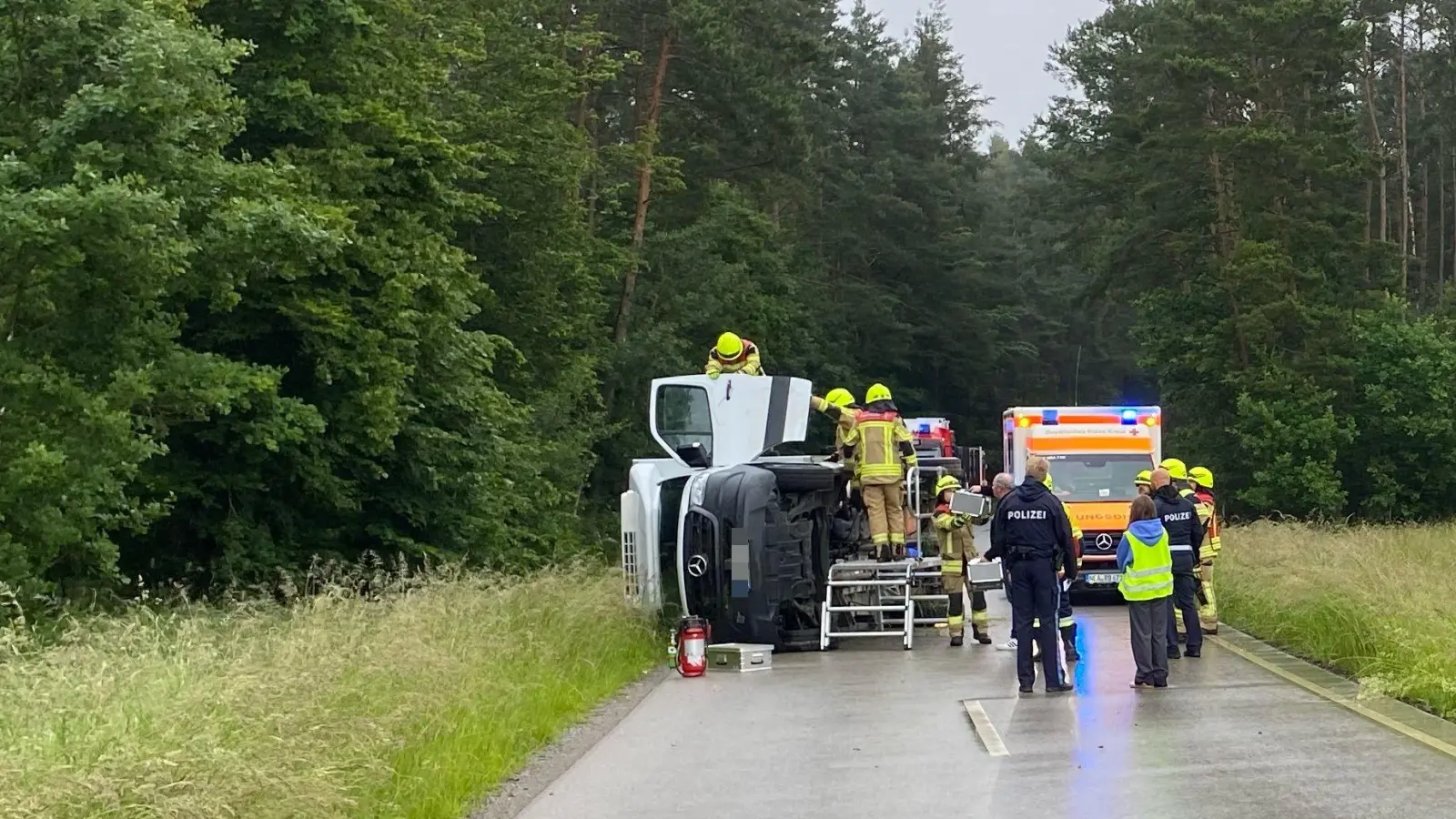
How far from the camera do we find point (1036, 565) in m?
13.2

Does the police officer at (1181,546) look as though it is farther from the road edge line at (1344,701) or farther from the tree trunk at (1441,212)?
the tree trunk at (1441,212)

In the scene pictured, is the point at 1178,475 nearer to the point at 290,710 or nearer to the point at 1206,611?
the point at 1206,611

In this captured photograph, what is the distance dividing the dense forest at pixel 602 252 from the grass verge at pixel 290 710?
4304 millimetres

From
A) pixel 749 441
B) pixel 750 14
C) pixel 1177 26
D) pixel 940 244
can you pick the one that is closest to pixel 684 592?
pixel 749 441

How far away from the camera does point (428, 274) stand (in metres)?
22.9

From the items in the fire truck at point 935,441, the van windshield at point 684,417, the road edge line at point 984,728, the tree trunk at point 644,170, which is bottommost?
the road edge line at point 984,728

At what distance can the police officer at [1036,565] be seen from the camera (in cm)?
1309

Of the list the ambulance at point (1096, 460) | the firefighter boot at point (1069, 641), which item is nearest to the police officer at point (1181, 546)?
the firefighter boot at point (1069, 641)

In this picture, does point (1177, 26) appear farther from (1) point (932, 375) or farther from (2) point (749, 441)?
(2) point (749, 441)

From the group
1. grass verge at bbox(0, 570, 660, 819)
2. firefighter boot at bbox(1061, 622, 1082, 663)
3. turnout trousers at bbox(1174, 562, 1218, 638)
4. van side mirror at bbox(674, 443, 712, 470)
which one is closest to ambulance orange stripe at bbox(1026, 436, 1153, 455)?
turnout trousers at bbox(1174, 562, 1218, 638)

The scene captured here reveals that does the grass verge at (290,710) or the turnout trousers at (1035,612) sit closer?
the grass verge at (290,710)

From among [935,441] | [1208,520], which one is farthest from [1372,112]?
[1208,520]

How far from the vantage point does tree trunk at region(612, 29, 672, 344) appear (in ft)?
139

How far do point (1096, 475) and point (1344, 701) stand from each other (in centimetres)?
1004
